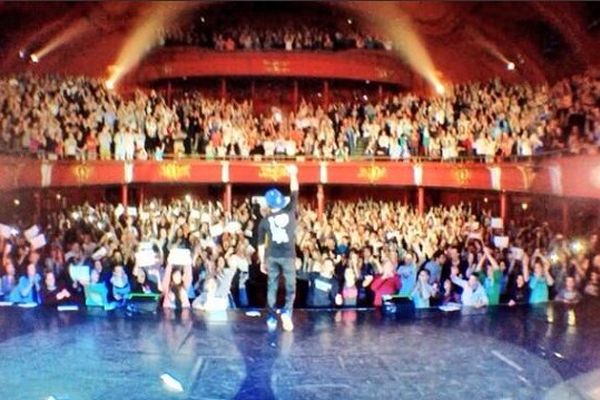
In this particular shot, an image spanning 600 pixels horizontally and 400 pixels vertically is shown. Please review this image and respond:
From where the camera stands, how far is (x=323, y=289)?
7770 millimetres

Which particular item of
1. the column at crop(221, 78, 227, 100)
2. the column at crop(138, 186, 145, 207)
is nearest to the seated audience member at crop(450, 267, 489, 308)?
the column at crop(138, 186, 145, 207)

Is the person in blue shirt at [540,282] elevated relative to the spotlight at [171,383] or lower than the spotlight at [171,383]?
elevated

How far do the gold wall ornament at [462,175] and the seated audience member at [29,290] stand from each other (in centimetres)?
562

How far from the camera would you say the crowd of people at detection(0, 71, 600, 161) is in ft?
31.0

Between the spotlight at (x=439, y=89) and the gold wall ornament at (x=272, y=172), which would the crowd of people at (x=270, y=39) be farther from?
the gold wall ornament at (x=272, y=172)

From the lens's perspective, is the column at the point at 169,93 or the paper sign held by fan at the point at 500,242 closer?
the paper sign held by fan at the point at 500,242

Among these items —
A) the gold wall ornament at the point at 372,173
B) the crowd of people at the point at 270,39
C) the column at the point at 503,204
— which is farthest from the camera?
the crowd of people at the point at 270,39

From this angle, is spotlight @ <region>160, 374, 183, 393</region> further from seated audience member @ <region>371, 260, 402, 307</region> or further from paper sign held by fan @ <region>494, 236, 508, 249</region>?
paper sign held by fan @ <region>494, 236, 508, 249</region>

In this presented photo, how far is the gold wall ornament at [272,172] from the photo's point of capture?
1023 centimetres

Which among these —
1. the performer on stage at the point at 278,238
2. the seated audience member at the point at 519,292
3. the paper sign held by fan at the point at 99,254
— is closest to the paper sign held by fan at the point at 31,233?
the paper sign held by fan at the point at 99,254

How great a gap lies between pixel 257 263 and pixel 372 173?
9.51 feet

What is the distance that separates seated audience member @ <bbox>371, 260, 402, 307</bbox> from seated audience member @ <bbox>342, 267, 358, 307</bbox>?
0.22 metres

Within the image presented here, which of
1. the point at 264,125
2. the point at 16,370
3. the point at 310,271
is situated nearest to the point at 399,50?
the point at 264,125

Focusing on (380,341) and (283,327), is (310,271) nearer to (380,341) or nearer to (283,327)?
(283,327)
